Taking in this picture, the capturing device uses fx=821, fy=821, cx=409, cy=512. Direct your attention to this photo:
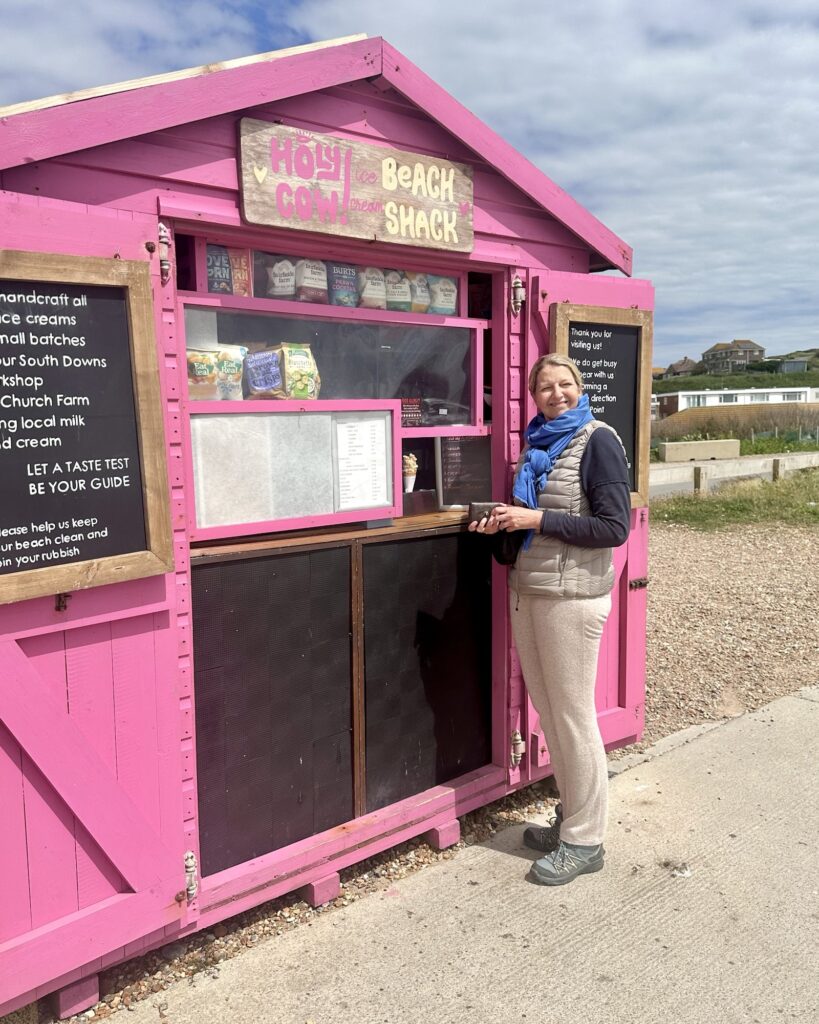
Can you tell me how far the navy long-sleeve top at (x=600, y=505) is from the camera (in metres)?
2.92

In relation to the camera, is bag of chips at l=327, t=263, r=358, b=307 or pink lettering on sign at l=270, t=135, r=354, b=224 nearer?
pink lettering on sign at l=270, t=135, r=354, b=224

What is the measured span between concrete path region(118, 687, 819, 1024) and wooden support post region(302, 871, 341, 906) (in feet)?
0.23

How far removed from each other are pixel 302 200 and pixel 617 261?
5.56 ft

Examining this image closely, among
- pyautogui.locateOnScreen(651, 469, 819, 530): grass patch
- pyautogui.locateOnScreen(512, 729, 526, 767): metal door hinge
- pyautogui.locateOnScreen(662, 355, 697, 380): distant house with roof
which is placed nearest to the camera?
pyautogui.locateOnScreen(512, 729, 526, 767): metal door hinge

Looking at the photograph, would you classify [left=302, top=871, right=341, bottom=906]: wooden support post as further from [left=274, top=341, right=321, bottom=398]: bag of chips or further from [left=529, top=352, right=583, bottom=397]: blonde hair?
[left=529, top=352, right=583, bottom=397]: blonde hair

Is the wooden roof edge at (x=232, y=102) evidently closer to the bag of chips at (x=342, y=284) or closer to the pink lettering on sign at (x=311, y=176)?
the pink lettering on sign at (x=311, y=176)

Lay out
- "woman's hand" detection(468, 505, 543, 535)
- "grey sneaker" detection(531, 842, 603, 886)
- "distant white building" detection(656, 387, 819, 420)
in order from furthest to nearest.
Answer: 1. "distant white building" detection(656, 387, 819, 420)
2. "grey sneaker" detection(531, 842, 603, 886)
3. "woman's hand" detection(468, 505, 543, 535)

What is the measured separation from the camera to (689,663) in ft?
20.0

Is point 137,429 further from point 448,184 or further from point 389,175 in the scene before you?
point 448,184

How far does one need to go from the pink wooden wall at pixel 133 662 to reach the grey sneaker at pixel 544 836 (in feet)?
2.33

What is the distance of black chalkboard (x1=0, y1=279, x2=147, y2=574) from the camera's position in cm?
216

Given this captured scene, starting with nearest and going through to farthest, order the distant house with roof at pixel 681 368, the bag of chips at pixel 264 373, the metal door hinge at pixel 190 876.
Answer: the metal door hinge at pixel 190 876, the bag of chips at pixel 264 373, the distant house with roof at pixel 681 368

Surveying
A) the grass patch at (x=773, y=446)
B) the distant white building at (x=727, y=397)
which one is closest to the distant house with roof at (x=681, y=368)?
the distant white building at (x=727, y=397)

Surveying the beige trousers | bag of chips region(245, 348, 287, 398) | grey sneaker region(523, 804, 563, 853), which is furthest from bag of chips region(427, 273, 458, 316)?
grey sneaker region(523, 804, 563, 853)
